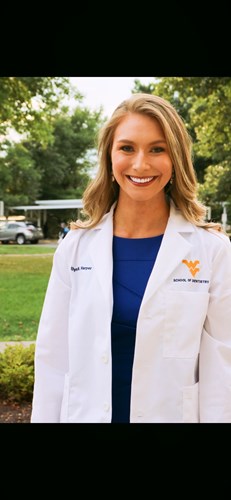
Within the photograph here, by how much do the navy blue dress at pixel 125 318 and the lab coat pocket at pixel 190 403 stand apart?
180 mm

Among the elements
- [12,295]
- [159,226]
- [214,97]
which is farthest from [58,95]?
[159,226]

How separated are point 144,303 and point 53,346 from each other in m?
0.38

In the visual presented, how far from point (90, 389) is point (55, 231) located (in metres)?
26.3

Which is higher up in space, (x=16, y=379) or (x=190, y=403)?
(x=190, y=403)

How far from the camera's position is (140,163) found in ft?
5.58

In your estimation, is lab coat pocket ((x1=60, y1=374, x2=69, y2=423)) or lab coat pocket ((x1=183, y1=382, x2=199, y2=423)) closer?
lab coat pocket ((x1=183, y1=382, x2=199, y2=423))

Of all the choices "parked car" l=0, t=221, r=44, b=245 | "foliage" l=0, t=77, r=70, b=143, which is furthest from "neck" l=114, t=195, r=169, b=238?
"parked car" l=0, t=221, r=44, b=245

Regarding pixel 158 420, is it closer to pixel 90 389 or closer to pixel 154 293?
pixel 90 389

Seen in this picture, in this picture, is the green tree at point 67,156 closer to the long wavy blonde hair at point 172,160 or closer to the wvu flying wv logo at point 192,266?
the long wavy blonde hair at point 172,160

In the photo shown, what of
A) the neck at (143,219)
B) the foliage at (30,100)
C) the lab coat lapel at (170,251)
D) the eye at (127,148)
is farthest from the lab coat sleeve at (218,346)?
the foliage at (30,100)

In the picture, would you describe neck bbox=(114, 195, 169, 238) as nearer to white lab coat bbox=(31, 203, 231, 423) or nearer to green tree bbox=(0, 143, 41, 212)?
white lab coat bbox=(31, 203, 231, 423)

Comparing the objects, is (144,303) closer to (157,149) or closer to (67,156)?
(157,149)

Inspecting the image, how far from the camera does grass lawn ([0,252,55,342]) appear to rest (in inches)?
301

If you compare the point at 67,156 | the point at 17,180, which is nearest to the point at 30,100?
the point at 17,180
